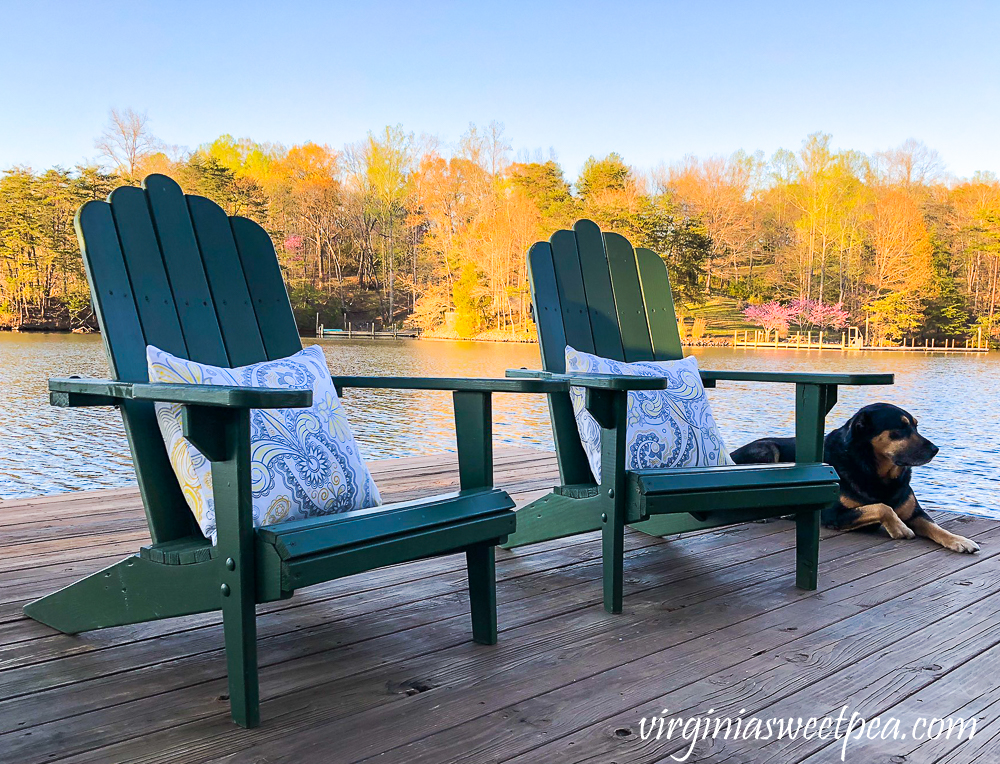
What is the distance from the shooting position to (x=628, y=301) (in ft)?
9.00

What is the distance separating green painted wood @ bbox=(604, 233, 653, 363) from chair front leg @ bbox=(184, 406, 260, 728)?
5.37ft

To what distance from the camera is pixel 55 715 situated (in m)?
1.39

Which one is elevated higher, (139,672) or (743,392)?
(139,672)

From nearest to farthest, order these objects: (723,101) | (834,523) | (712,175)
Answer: (834,523) → (712,175) → (723,101)

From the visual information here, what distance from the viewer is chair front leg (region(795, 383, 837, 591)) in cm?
220

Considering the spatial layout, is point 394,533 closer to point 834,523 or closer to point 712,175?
point 834,523

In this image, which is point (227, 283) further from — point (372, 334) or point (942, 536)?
point (372, 334)

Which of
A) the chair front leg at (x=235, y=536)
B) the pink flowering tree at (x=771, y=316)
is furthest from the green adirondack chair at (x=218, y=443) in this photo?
the pink flowering tree at (x=771, y=316)

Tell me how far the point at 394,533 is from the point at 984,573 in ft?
6.13

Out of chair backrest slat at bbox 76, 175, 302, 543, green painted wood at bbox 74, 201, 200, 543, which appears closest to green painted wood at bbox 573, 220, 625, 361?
chair backrest slat at bbox 76, 175, 302, 543

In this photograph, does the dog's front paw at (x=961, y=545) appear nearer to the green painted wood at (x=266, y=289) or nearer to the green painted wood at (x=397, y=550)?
the green painted wood at (x=397, y=550)

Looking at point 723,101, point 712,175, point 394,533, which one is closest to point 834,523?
point 394,533

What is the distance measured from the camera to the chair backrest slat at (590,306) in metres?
2.40

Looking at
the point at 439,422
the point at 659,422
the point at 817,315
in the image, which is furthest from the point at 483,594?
the point at 817,315
